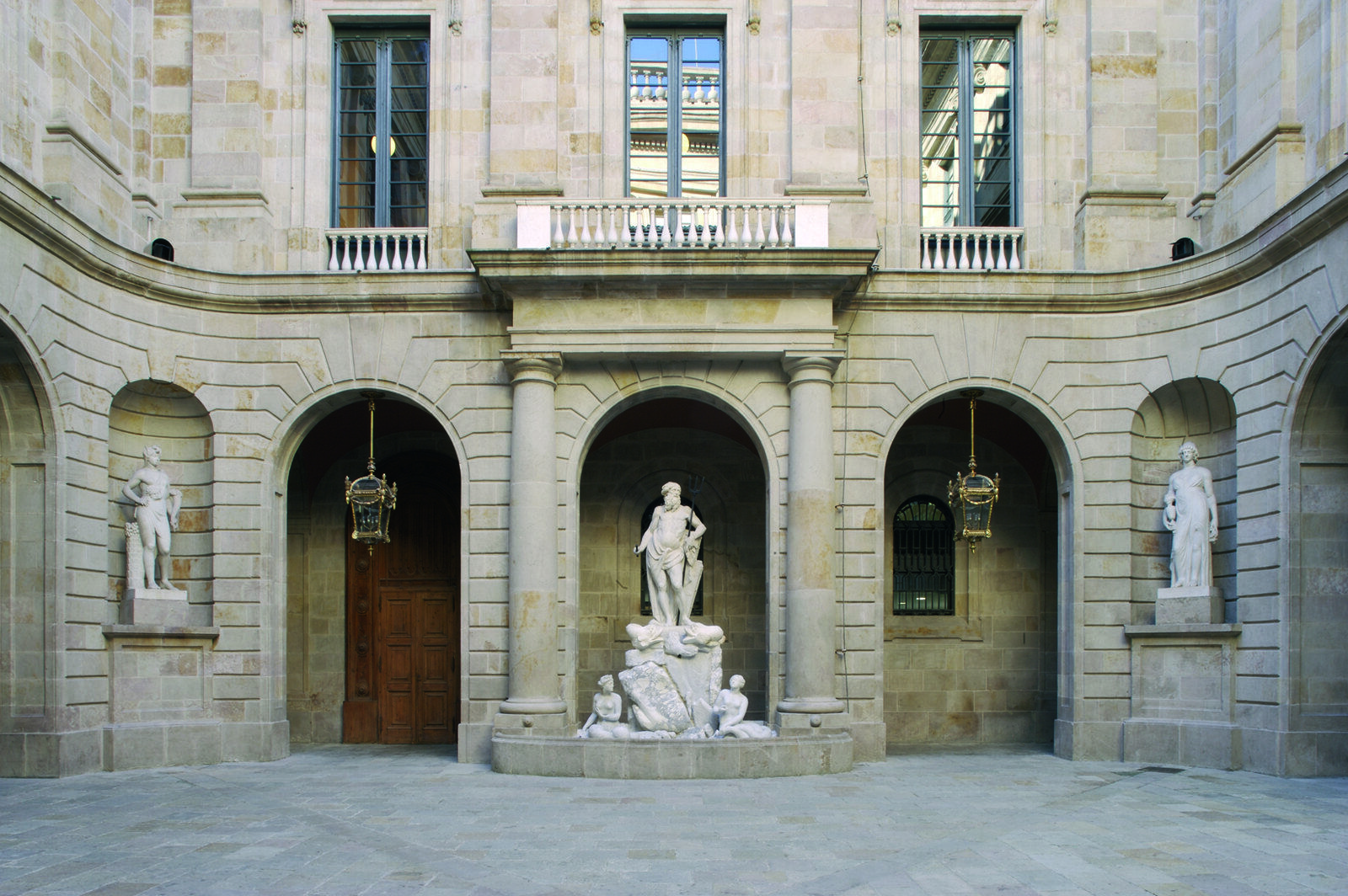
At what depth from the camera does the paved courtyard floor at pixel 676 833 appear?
9.34m

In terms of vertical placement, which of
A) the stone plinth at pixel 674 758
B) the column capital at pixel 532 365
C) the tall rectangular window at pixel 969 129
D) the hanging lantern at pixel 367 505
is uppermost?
the tall rectangular window at pixel 969 129

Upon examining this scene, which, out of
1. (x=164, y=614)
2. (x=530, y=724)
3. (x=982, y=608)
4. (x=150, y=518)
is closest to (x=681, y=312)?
(x=530, y=724)

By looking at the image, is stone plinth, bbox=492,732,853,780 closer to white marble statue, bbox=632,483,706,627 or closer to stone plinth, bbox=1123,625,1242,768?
white marble statue, bbox=632,483,706,627

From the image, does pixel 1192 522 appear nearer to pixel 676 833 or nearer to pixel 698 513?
pixel 698 513

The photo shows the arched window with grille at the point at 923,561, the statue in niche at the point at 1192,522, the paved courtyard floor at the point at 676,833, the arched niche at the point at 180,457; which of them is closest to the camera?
the paved courtyard floor at the point at 676,833

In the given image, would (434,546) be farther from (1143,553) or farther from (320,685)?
(1143,553)

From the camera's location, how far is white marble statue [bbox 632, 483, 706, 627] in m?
16.2

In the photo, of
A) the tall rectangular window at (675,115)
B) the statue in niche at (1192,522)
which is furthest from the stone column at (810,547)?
the statue in niche at (1192,522)

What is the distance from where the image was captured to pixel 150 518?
16.2 m

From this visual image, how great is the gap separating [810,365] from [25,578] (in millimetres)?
10859

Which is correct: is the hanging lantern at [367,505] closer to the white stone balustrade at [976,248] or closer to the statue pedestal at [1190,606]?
the white stone balustrade at [976,248]

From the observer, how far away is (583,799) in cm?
1299

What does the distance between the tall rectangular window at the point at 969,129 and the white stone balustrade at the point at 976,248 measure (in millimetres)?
397

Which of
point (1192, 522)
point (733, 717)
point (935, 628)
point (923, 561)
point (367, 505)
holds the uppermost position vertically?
point (367, 505)
